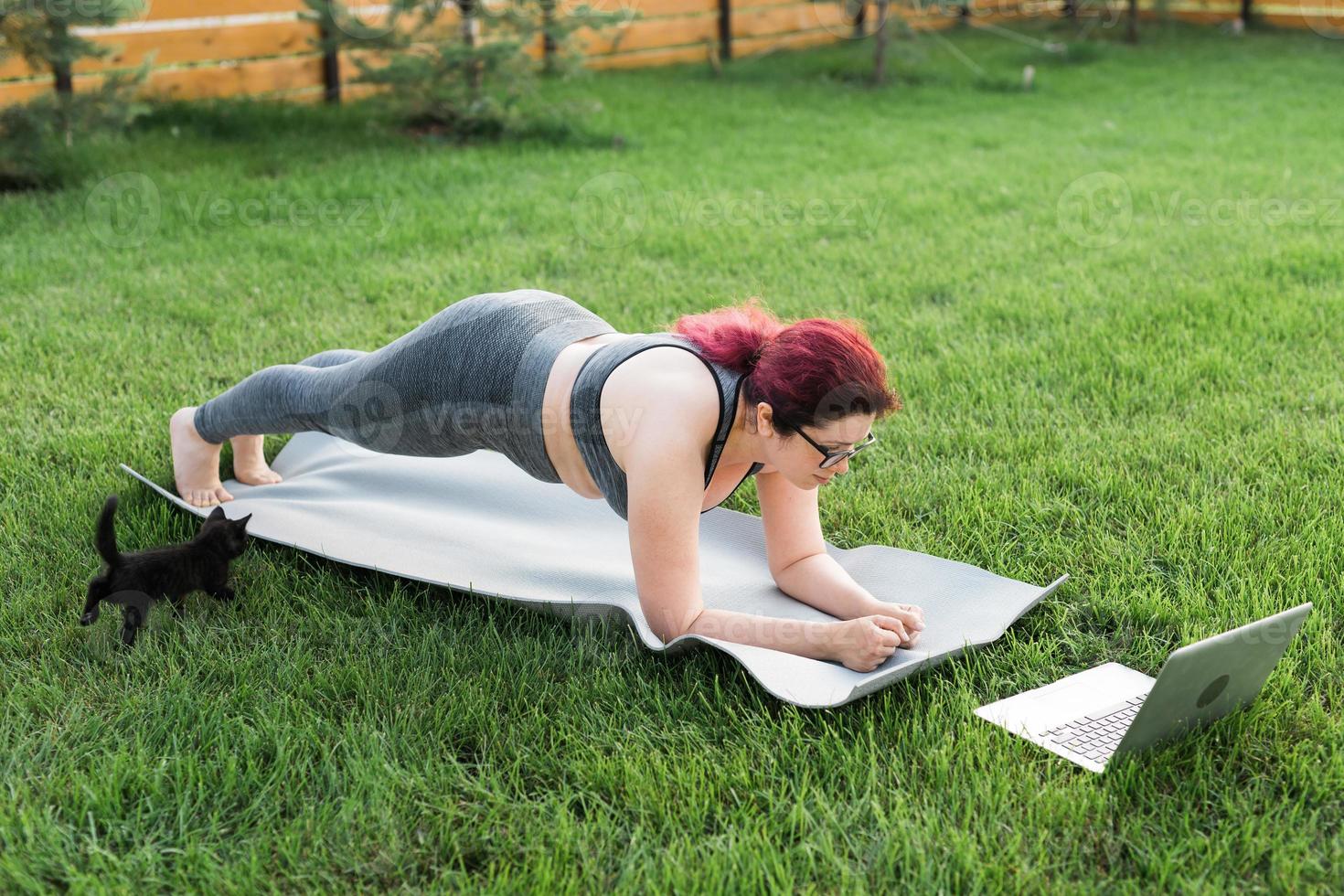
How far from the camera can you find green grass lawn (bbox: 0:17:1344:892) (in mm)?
1836

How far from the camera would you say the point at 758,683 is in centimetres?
219

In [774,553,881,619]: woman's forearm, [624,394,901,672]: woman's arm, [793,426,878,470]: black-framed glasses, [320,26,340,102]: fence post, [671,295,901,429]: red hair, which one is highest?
[320,26,340,102]: fence post

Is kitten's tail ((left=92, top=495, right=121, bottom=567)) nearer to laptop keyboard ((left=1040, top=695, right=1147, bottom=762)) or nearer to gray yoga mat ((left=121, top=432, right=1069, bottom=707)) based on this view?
Answer: gray yoga mat ((left=121, top=432, right=1069, bottom=707))

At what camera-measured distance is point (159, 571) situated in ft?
7.97

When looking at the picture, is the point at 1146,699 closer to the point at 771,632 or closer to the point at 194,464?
the point at 771,632

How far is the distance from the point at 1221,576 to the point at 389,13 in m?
6.20

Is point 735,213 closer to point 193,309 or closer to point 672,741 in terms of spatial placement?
point 193,309

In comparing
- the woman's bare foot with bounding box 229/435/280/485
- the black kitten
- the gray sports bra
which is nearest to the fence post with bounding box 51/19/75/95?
the woman's bare foot with bounding box 229/435/280/485

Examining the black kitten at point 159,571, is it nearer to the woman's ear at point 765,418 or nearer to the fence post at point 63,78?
the woman's ear at point 765,418

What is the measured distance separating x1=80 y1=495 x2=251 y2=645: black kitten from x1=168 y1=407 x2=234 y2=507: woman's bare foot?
458 mm

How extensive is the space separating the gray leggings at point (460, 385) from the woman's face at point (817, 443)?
0.51 meters

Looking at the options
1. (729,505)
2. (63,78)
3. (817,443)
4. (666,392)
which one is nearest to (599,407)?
(666,392)

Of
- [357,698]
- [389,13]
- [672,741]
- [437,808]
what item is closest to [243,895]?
[437,808]

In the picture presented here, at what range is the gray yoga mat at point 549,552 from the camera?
7.50ft
